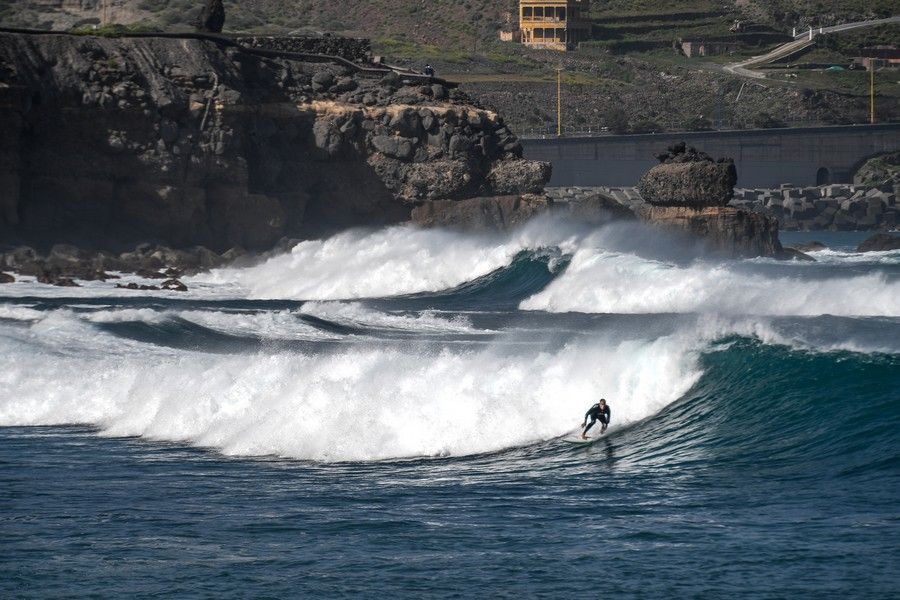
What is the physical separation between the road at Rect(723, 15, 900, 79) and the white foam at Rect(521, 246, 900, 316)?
76.1 m

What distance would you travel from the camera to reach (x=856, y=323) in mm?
32031

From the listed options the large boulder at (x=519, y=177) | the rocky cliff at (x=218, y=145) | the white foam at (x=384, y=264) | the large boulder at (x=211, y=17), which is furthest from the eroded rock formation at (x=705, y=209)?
the large boulder at (x=211, y=17)

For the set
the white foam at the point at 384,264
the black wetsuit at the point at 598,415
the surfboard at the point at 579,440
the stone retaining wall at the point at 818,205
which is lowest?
the stone retaining wall at the point at 818,205

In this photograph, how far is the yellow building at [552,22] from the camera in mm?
131250

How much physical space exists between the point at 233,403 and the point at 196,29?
40.1m

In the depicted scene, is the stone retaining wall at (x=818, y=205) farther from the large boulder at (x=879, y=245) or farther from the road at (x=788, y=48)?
the road at (x=788, y=48)

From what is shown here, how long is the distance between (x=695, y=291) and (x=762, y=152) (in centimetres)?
6579

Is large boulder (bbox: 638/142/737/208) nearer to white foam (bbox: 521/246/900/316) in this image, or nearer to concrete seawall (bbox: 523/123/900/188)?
white foam (bbox: 521/246/900/316)

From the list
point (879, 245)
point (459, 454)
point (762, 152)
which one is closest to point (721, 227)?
point (879, 245)

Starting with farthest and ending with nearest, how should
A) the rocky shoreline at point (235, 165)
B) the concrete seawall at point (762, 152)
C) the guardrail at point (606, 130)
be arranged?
the guardrail at point (606, 130) < the concrete seawall at point (762, 152) < the rocky shoreline at point (235, 165)

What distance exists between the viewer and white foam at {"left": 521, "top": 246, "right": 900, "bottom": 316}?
125 ft

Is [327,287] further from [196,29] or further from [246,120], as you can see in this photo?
[196,29]

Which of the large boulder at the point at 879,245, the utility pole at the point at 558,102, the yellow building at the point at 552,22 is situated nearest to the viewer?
the large boulder at the point at 879,245

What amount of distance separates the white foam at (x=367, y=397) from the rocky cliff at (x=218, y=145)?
2538 centimetres
